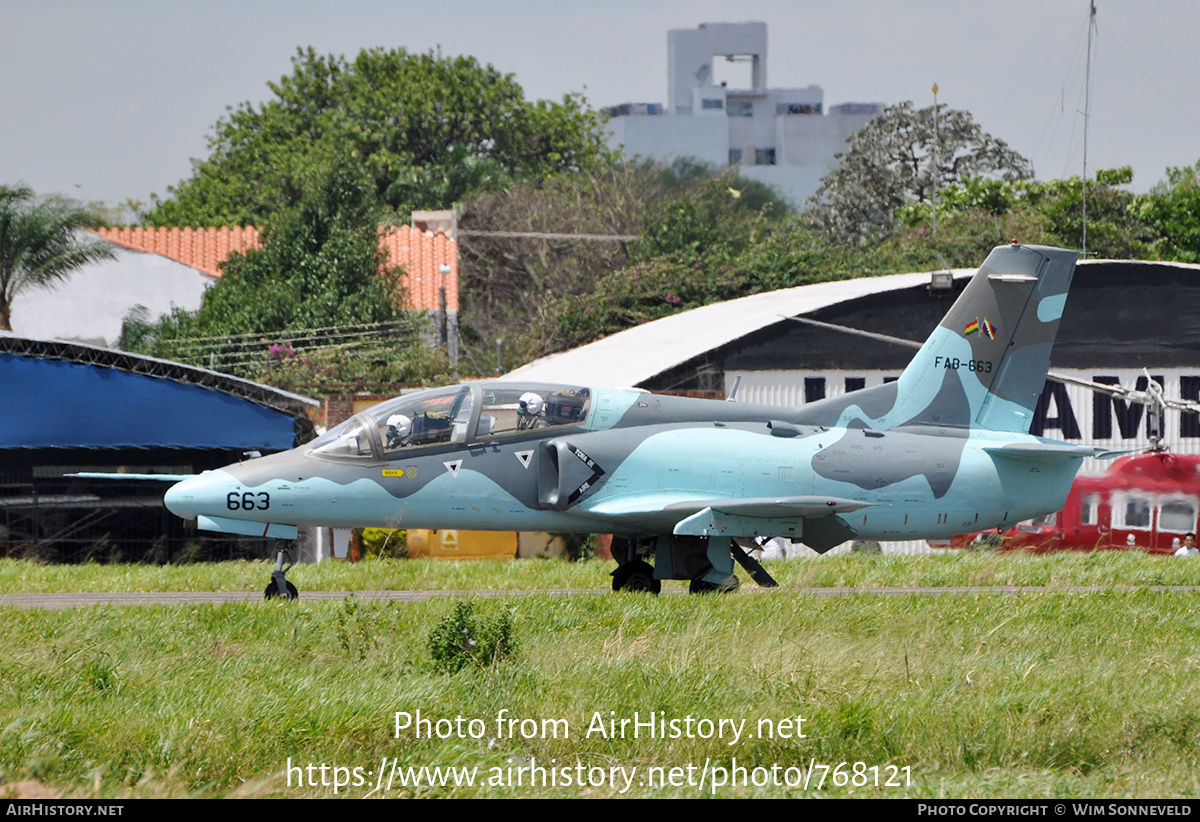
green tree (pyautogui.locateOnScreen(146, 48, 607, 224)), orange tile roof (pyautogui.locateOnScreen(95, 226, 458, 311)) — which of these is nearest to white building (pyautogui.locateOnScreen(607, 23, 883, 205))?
green tree (pyautogui.locateOnScreen(146, 48, 607, 224))

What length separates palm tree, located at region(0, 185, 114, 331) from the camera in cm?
4528

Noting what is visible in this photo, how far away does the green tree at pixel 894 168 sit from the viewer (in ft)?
235

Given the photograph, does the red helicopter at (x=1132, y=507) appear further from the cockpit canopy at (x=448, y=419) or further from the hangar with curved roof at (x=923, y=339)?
the cockpit canopy at (x=448, y=419)

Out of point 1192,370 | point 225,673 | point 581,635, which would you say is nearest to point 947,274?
point 1192,370

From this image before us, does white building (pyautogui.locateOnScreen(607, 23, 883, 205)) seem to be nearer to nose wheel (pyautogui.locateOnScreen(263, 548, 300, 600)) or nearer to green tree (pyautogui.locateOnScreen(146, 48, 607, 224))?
green tree (pyautogui.locateOnScreen(146, 48, 607, 224))

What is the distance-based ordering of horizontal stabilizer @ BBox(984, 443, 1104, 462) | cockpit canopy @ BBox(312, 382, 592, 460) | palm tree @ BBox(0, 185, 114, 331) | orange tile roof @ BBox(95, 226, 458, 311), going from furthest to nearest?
orange tile roof @ BBox(95, 226, 458, 311), palm tree @ BBox(0, 185, 114, 331), horizontal stabilizer @ BBox(984, 443, 1104, 462), cockpit canopy @ BBox(312, 382, 592, 460)

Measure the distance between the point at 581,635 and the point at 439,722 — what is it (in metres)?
3.28

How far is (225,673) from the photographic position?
10.3 m

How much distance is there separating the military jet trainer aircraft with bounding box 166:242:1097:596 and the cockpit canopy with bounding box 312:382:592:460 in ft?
0.05

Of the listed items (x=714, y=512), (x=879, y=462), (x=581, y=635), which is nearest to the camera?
(x=581, y=635)

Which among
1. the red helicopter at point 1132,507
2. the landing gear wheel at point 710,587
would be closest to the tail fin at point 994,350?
the landing gear wheel at point 710,587

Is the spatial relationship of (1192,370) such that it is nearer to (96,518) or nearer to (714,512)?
(714,512)

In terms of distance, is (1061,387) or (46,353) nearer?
(46,353)

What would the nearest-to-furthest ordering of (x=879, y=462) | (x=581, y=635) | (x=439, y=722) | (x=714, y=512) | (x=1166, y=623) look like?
(x=439, y=722) < (x=581, y=635) < (x=1166, y=623) < (x=714, y=512) < (x=879, y=462)
